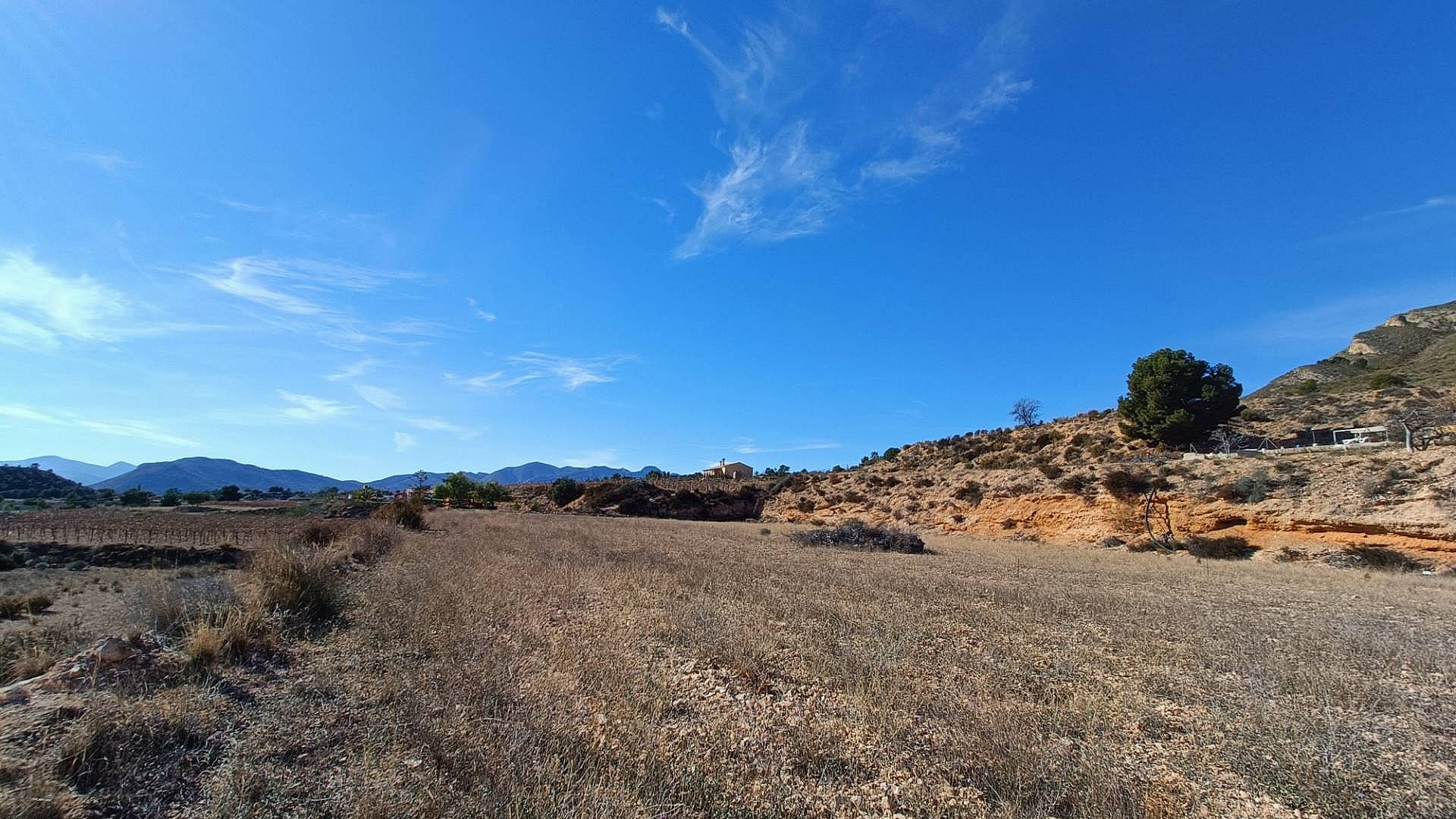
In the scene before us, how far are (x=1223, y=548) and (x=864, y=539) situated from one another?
37.2 feet

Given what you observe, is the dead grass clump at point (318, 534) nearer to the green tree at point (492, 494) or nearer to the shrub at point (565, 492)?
the shrub at point (565, 492)

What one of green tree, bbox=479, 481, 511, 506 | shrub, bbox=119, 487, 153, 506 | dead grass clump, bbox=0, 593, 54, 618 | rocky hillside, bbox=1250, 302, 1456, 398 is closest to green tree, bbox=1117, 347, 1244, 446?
rocky hillside, bbox=1250, 302, 1456, 398

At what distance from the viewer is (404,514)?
1248 inches

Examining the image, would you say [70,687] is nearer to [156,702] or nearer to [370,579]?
[156,702]

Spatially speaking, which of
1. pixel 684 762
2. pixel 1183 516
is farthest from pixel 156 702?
pixel 1183 516

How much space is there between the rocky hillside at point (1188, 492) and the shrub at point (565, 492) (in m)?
24.2

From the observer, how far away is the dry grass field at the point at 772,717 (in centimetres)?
348

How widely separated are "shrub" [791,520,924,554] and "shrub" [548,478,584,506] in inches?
1622

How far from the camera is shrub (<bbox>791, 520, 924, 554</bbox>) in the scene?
21.2 metres

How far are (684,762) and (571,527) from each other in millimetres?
26448

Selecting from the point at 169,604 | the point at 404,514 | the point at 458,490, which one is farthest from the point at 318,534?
the point at 458,490

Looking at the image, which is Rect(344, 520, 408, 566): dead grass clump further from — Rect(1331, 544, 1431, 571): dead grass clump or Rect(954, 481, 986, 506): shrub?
Rect(954, 481, 986, 506): shrub

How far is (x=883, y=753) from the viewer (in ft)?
13.1

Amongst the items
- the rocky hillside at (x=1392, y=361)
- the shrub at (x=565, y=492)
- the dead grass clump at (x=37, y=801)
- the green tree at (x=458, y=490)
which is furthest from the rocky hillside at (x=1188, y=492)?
the green tree at (x=458, y=490)
